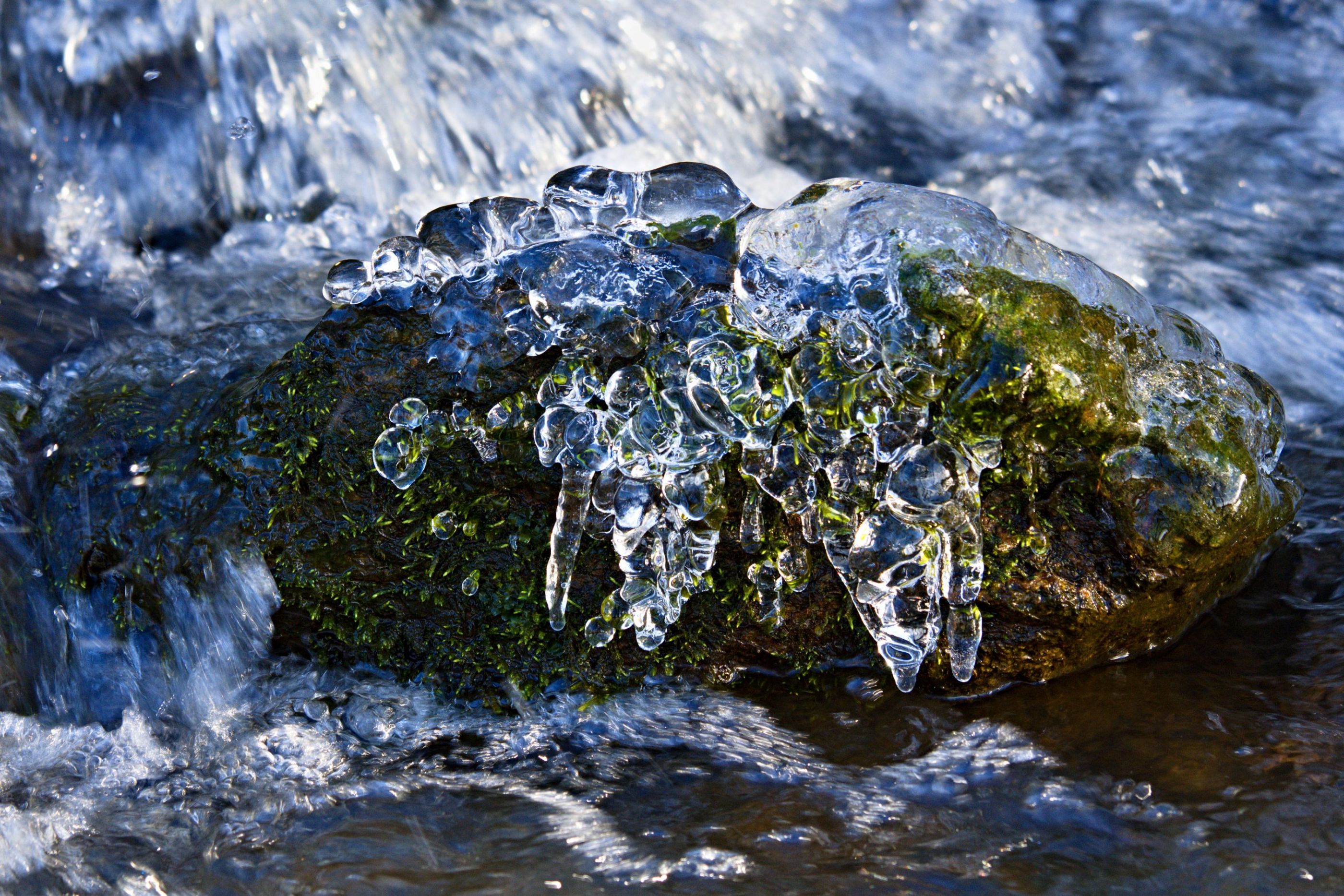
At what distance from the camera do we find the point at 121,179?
5340mm

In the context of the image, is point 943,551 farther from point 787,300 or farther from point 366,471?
point 366,471

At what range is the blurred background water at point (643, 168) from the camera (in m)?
2.57

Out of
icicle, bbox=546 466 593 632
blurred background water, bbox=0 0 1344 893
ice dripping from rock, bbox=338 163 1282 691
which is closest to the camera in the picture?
blurred background water, bbox=0 0 1344 893

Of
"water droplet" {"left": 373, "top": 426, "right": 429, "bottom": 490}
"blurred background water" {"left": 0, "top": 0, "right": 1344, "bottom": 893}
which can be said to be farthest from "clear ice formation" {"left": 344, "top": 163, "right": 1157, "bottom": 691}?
"blurred background water" {"left": 0, "top": 0, "right": 1344, "bottom": 893}

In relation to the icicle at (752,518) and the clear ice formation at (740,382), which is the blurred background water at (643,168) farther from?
the icicle at (752,518)

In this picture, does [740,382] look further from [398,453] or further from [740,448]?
[398,453]

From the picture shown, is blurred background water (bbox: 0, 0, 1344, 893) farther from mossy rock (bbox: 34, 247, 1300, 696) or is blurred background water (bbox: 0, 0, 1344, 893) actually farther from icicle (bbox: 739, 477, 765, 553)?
icicle (bbox: 739, 477, 765, 553)

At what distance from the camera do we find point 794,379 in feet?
9.06

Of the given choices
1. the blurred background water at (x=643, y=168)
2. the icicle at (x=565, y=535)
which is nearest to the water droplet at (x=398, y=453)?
the icicle at (x=565, y=535)

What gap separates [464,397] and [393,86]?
3.51 m

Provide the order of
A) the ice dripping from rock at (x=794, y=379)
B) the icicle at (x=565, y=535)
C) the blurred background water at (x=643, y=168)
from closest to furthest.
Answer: the blurred background water at (x=643, y=168), the ice dripping from rock at (x=794, y=379), the icicle at (x=565, y=535)

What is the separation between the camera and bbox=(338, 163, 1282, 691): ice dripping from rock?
2.73 meters

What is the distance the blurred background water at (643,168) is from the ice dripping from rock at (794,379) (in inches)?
16.3

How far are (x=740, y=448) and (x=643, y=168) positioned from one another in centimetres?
352
